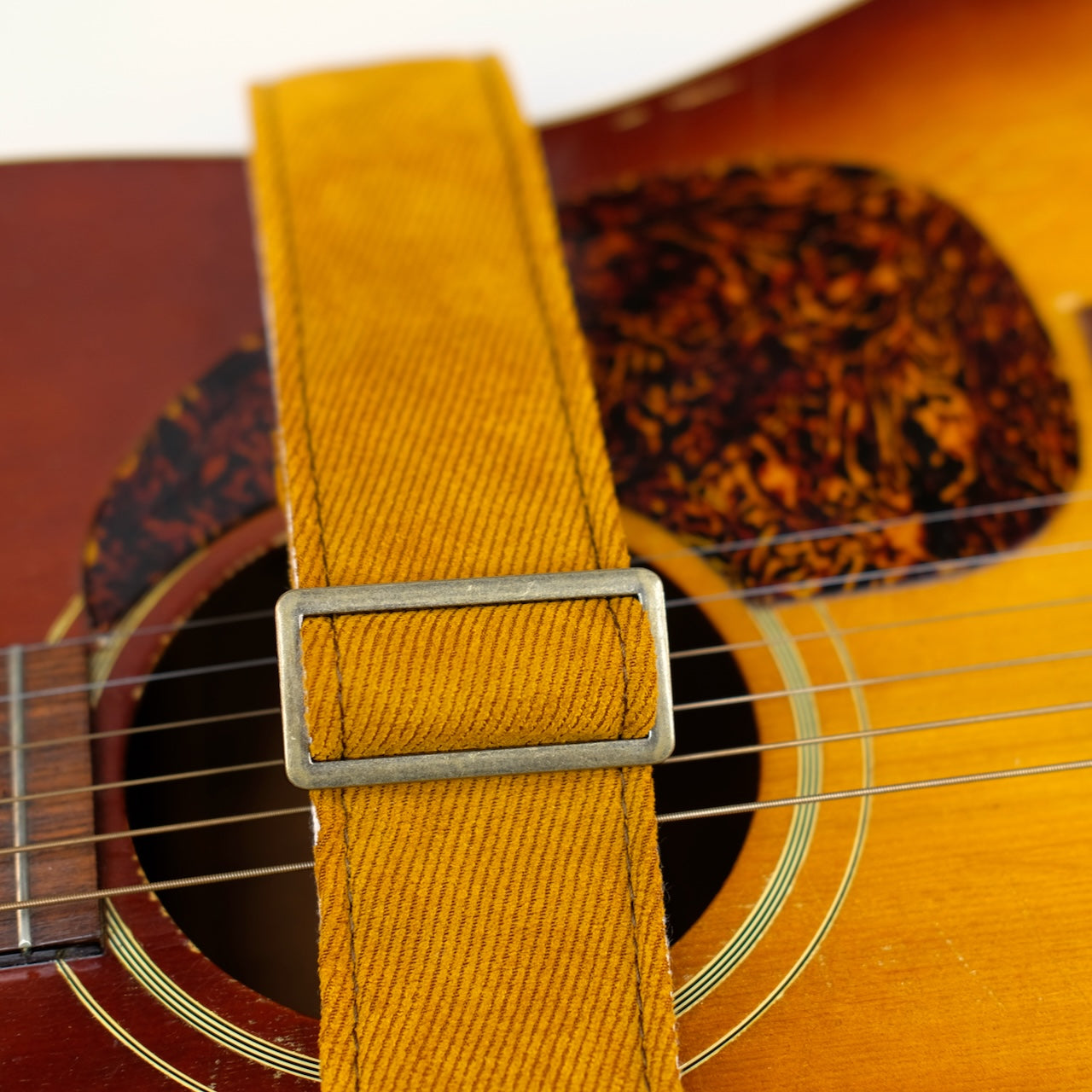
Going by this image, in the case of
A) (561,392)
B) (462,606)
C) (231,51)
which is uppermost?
(231,51)

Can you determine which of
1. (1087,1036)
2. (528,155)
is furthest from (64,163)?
(1087,1036)

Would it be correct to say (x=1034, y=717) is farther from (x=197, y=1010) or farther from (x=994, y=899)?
(x=197, y=1010)

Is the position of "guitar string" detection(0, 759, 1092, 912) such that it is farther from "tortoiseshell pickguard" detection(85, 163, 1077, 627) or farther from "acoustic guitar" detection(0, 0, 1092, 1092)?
"tortoiseshell pickguard" detection(85, 163, 1077, 627)

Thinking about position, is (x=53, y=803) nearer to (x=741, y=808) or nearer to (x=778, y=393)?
(x=741, y=808)

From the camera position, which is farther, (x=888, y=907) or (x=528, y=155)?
(x=528, y=155)

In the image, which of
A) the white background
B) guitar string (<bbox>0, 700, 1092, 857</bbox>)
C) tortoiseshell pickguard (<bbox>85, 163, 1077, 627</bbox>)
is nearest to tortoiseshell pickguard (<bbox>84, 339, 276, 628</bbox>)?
tortoiseshell pickguard (<bbox>85, 163, 1077, 627</bbox>)

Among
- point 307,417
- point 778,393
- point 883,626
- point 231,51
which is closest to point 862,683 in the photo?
point 883,626

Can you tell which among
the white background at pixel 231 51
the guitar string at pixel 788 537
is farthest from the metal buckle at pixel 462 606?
the white background at pixel 231 51
